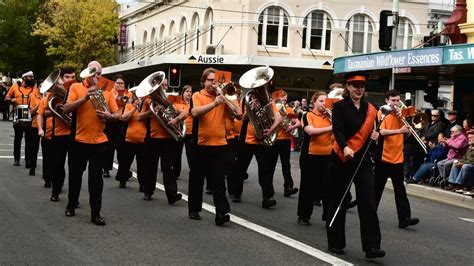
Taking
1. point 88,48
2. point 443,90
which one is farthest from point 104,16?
point 443,90

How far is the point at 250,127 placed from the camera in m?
11.6

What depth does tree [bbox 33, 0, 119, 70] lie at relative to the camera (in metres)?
58.8

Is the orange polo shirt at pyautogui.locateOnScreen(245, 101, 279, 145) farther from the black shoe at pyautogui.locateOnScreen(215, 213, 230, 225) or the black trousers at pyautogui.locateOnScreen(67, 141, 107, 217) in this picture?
the black trousers at pyautogui.locateOnScreen(67, 141, 107, 217)

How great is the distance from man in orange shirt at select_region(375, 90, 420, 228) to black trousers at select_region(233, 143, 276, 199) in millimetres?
1716

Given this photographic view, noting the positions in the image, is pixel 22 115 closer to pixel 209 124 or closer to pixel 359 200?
pixel 209 124

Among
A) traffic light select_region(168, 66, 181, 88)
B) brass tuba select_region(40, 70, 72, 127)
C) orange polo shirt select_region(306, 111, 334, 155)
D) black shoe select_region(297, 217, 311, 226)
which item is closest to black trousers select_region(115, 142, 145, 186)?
brass tuba select_region(40, 70, 72, 127)

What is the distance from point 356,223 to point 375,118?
2839 mm

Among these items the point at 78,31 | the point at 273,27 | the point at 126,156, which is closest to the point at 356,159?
the point at 126,156

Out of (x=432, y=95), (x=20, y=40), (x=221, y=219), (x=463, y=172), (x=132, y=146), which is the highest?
(x=20, y=40)

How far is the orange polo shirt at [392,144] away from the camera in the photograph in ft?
34.1

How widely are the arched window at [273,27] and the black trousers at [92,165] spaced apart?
34187mm

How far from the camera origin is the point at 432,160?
1658cm

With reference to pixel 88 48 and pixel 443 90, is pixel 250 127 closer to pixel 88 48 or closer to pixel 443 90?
pixel 443 90

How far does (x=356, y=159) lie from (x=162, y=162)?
13.8 feet
